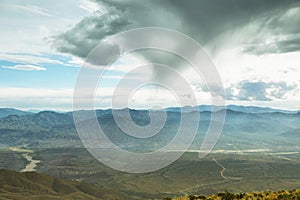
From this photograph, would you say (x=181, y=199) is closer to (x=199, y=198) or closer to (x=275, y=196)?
(x=199, y=198)

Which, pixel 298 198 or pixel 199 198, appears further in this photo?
pixel 199 198

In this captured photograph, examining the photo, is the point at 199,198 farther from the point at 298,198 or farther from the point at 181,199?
the point at 298,198

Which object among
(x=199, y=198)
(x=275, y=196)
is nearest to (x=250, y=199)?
(x=275, y=196)

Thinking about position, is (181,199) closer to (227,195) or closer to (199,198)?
(199,198)

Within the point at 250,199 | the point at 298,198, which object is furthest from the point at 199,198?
the point at 298,198

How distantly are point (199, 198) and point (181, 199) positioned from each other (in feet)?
9.30

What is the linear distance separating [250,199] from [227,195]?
371 cm

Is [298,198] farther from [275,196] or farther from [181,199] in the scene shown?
[181,199]

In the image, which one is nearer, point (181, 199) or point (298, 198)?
A: point (298, 198)

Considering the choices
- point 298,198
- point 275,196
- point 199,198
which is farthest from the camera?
point 199,198

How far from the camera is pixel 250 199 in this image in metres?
42.6

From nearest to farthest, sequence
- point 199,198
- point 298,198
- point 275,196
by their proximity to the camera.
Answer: point 298,198 → point 275,196 → point 199,198

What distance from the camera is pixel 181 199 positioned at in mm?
45719

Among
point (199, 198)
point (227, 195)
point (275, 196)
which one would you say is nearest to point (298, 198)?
point (275, 196)
